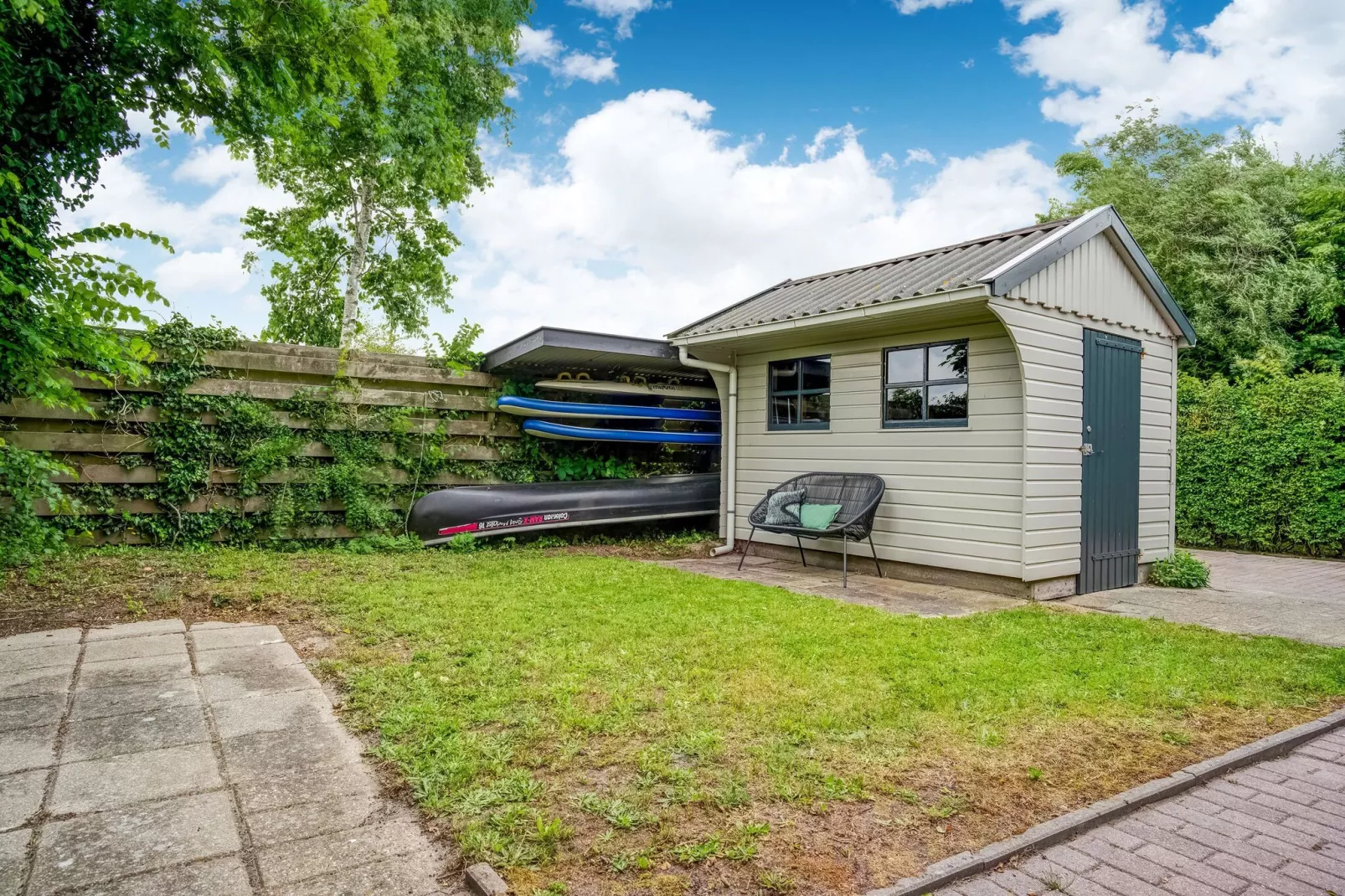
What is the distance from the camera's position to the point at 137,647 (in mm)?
3541

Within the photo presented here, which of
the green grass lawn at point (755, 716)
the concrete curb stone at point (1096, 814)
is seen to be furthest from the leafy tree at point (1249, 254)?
the concrete curb stone at point (1096, 814)

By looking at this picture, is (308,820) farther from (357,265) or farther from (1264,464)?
(357,265)

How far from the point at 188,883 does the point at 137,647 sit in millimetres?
2432

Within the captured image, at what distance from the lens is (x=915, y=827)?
2014 millimetres

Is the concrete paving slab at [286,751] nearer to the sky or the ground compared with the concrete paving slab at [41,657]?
nearer to the ground

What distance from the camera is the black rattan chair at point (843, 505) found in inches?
237

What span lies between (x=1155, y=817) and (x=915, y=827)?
0.81 meters

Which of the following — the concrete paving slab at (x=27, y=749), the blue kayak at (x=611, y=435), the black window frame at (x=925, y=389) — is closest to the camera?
the concrete paving slab at (x=27, y=749)

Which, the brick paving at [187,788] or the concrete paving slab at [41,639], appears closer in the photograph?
the brick paving at [187,788]

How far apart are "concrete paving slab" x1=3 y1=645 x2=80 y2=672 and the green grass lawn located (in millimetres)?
1004

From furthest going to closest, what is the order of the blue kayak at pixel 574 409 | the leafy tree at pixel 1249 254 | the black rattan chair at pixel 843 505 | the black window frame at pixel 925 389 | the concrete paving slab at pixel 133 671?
the leafy tree at pixel 1249 254 → the blue kayak at pixel 574 409 → the black rattan chair at pixel 843 505 → the black window frame at pixel 925 389 → the concrete paving slab at pixel 133 671

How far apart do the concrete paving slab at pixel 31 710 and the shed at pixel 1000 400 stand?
17.7 ft

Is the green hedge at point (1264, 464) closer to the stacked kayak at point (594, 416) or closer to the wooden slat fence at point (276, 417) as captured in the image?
the stacked kayak at point (594, 416)

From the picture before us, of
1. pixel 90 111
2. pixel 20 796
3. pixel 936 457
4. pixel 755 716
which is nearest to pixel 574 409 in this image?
pixel 936 457
